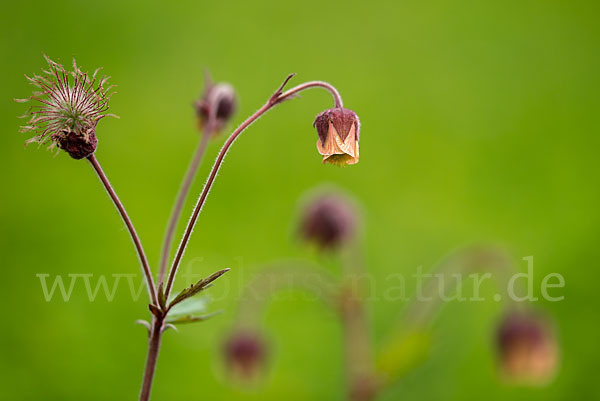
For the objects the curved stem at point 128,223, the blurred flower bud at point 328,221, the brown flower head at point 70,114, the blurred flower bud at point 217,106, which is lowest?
the curved stem at point 128,223

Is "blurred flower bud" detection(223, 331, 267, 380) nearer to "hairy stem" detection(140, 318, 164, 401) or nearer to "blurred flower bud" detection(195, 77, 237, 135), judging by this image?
"blurred flower bud" detection(195, 77, 237, 135)

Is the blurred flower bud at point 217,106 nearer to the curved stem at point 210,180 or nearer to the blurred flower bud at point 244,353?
the curved stem at point 210,180

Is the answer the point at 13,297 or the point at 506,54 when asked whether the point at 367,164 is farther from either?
the point at 13,297

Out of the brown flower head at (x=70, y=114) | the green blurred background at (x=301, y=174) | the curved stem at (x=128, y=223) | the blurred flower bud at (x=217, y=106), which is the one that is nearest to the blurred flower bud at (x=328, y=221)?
the green blurred background at (x=301, y=174)

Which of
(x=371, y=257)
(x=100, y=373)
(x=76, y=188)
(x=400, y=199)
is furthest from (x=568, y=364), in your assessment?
(x=76, y=188)

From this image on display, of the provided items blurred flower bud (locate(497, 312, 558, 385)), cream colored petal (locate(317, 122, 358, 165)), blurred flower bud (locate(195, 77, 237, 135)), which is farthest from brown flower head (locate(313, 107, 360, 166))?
blurred flower bud (locate(497, 312, 558, 385))

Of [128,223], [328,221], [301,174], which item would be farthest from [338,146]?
[301,174]

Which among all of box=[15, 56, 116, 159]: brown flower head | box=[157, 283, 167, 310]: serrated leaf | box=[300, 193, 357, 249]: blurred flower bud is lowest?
box=[157, 283, 167, 310]: serrated leaf
